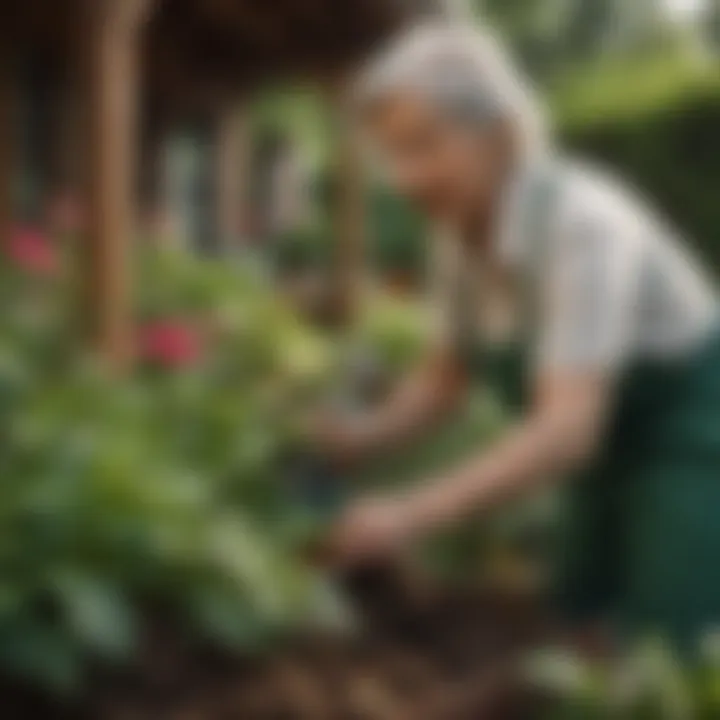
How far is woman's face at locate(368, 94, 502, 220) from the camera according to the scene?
80 cm

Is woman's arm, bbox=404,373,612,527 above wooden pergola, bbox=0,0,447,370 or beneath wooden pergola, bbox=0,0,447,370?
beneath

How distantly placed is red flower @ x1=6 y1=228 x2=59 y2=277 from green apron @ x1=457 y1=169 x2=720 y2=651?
42.4 inches

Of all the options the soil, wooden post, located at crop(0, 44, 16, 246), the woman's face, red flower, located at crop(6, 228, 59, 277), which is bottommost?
the soil

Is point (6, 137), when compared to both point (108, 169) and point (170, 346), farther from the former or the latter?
point (170, 346)

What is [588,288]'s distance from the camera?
76 centimetres

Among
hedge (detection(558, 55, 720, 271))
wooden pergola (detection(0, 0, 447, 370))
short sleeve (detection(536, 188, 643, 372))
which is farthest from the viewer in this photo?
wooden pergola (detection(0, 0, 447, 370))

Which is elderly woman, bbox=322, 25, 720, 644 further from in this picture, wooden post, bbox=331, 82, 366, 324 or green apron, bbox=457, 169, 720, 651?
wooden post, bbox=331, 82, 366, 324

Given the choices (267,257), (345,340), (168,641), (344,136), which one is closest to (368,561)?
(168,641)

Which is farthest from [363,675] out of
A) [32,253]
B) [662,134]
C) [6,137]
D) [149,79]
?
[6,137]

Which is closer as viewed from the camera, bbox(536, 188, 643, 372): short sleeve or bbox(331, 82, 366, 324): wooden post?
bbox(536, 188, 643, 372): short sleeve

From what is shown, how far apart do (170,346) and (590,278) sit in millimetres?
676

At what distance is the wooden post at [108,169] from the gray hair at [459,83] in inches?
26.6

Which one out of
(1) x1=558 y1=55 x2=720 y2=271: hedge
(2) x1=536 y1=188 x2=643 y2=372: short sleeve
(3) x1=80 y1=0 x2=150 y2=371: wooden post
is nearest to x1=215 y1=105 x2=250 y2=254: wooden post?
(3) x1=80 y1=0 x2=150 y2=371: wooden post

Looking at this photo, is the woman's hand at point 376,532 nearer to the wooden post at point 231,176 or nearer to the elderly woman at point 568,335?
the elderly woman at point 568,335
